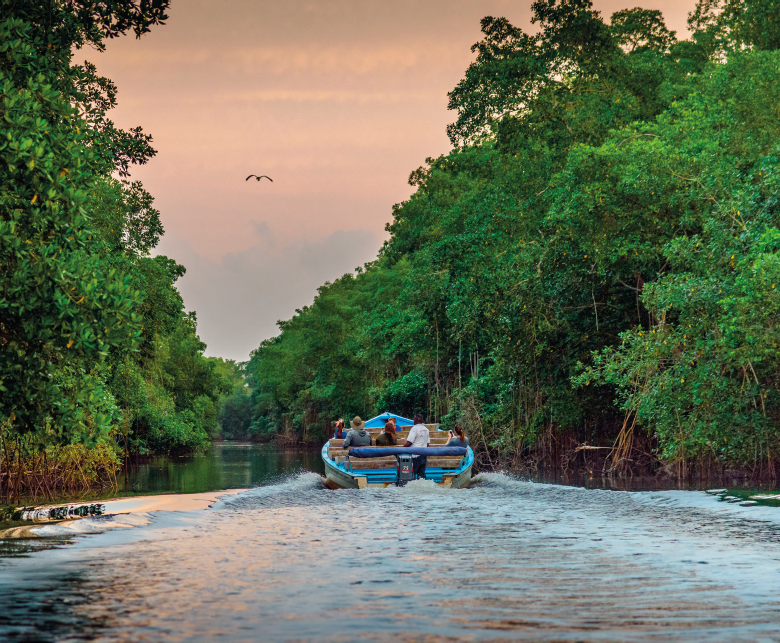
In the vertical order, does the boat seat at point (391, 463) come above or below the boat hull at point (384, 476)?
above

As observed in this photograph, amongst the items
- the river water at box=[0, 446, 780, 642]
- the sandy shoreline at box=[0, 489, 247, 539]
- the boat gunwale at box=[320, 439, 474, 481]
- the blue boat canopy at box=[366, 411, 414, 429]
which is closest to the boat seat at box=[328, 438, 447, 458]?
the boat gunwale at box=[320, 439, 474, 481]

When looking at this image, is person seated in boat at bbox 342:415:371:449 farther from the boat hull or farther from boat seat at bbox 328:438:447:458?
the boat hull

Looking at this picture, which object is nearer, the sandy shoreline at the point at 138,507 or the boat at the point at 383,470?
the sandy shoreline at the point at 138,507

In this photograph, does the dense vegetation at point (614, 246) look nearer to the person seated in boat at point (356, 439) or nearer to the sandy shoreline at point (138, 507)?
the person seated in boat at point (356, 439)

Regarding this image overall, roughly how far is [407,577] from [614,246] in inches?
542

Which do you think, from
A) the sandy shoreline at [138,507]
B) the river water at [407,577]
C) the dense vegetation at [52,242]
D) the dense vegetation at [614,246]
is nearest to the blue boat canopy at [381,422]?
the dense vegetation at [614,246]

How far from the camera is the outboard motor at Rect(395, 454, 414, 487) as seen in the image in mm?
16469

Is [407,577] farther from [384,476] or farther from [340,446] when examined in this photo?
[340,446]

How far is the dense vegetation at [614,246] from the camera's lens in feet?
52.1

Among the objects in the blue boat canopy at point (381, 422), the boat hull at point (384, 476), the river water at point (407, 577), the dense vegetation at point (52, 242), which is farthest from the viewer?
the blue boat canopy at point (381, 422)

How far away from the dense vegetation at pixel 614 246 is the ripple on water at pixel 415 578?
4.57 m

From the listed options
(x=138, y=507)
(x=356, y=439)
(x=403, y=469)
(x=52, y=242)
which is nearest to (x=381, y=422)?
(x=356, y=439)

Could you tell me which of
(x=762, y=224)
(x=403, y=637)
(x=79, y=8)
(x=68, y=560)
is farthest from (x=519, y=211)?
(x=403, y=637)

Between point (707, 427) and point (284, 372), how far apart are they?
61083 mm
